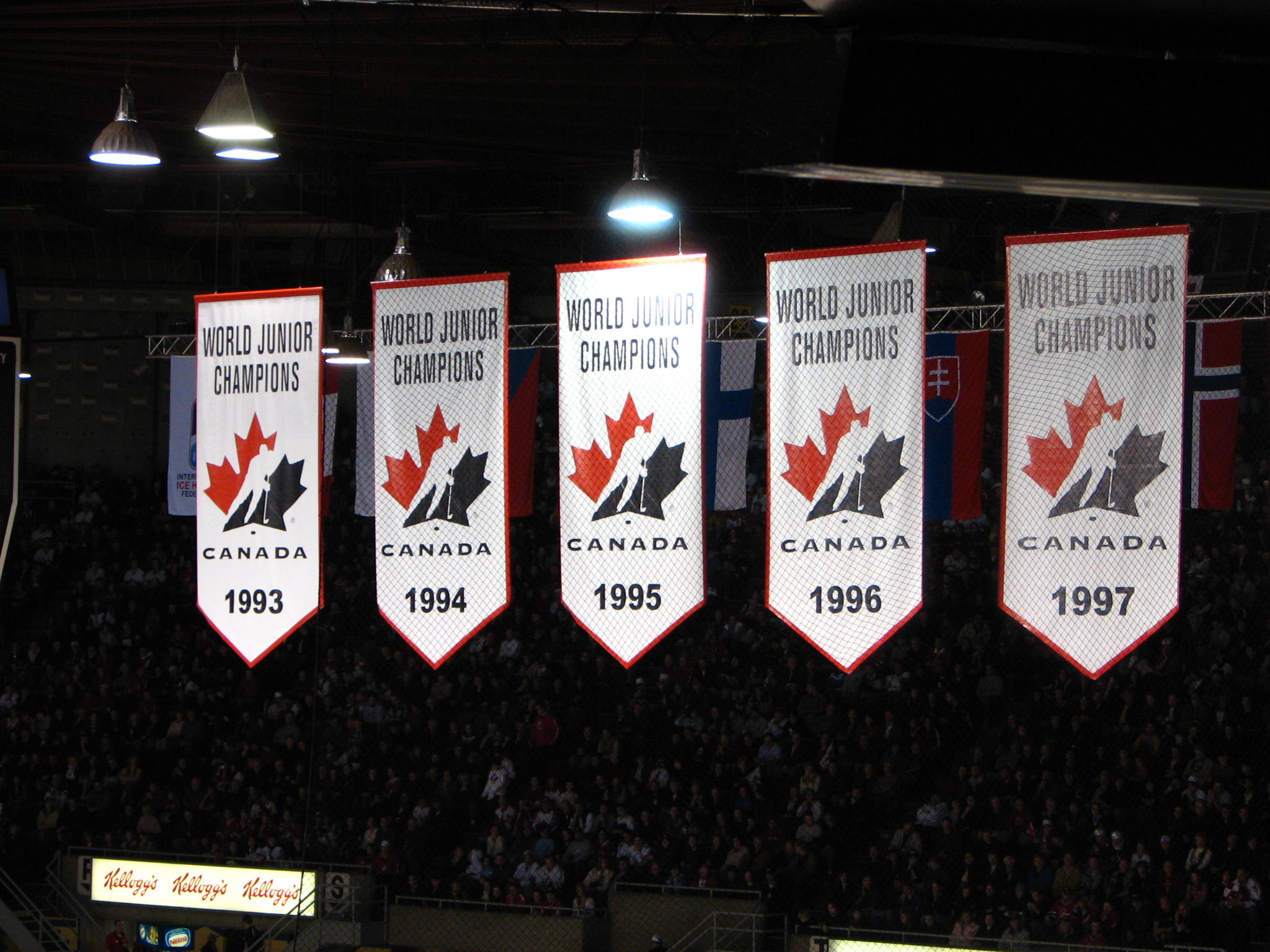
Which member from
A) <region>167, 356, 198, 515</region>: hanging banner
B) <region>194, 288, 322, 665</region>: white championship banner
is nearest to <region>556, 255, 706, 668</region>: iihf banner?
<region>194, 288, 322, 665</region>: white championship banner

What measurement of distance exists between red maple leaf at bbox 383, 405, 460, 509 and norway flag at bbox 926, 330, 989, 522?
15.4 feet

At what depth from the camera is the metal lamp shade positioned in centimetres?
819

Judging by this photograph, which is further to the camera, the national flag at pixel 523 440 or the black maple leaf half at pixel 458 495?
the national flag at pixel 523 440

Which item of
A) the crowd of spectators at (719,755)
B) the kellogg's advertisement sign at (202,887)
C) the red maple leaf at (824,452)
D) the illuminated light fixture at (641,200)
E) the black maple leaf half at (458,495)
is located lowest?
the kellogg's advertisement sign at (202,887)

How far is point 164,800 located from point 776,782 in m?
7.46

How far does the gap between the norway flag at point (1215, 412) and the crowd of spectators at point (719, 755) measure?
3.06 m

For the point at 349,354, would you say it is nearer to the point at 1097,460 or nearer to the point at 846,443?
the point at 846,443

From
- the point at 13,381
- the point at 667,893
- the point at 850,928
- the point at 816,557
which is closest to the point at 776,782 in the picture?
the point at 667,893

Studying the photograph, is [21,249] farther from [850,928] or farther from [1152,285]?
[1152,285]

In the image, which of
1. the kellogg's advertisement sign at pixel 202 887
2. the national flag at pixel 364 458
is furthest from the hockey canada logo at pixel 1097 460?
the kellogg's advertisement sign at pixel 202 887

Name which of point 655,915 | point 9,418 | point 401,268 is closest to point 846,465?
point 9,418

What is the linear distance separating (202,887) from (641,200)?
1082cm

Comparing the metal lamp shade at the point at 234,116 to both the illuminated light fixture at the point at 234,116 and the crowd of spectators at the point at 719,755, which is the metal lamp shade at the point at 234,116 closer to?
the illuminated light fixture at the point at 234,116

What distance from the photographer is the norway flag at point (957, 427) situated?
43.0ft
